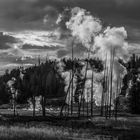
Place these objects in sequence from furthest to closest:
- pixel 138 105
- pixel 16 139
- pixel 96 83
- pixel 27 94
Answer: pixel 27 94 < pixel 96 83 < pixel 138 105 < pixel 16 139

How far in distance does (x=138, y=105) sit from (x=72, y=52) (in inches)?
1384

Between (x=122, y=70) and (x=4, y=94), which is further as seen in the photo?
(x=4, y=94)

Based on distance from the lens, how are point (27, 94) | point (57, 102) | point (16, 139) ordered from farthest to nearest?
1. point (27, 94)
2. point (57, 102)
3. point (16, 139)

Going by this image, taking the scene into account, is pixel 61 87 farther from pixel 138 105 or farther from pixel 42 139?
pixel 42 139

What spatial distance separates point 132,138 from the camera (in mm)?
31172

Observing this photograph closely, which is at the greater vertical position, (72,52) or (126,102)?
(72,52)

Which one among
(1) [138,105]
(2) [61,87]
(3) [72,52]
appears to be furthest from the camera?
(2) [61,87]

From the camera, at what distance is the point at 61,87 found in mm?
199125

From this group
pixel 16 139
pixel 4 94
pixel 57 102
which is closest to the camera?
pixel 16 139

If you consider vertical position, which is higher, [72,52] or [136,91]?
[72,52]

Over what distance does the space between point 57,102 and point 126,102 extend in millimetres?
66551

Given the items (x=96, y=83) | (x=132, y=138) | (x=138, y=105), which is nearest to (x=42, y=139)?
(x=132, y=138)

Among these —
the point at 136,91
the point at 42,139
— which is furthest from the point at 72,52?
the point at 42,139

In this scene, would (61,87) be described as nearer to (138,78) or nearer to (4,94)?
(4,94)
